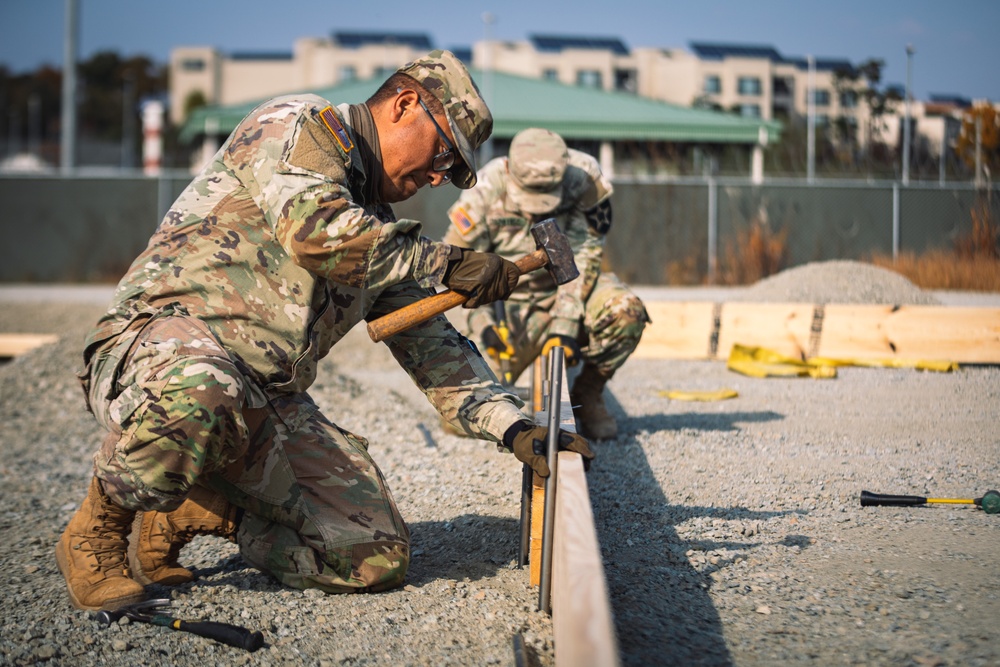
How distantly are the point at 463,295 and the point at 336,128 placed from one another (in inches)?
24.3

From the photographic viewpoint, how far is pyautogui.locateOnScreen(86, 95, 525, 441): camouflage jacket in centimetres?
285

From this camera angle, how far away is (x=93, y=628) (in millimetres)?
2877

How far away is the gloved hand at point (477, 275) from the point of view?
2.99 meters

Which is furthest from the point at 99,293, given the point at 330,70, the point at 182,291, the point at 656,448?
the point at 330,70

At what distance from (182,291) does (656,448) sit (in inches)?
110

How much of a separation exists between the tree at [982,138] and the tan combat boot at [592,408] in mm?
12260

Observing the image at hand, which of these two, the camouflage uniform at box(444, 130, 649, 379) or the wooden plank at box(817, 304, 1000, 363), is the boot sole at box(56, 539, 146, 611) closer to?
the camouflage uniform at box(444, 130, 649, 379)

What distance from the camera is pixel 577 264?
5.78 metres

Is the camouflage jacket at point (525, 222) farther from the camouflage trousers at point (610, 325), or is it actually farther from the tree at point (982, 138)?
the tree at point (982, 138)

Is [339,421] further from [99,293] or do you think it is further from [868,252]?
[868,252]

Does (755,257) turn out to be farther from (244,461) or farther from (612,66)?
(612,66)

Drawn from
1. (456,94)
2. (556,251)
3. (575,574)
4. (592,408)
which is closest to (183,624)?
(575,574)

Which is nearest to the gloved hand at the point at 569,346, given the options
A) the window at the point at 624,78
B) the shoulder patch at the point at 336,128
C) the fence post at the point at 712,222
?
the shoulder patch at the point at 336,128

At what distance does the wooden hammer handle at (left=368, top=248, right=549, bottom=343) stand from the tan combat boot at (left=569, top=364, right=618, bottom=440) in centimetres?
226
